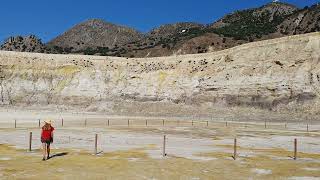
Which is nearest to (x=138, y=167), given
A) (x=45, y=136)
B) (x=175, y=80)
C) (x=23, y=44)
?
(x=45, y=136)

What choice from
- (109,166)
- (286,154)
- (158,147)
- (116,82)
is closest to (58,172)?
(109,166)

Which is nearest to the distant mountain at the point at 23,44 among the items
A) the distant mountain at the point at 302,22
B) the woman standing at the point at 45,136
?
the distant mountain at the point at 302,22

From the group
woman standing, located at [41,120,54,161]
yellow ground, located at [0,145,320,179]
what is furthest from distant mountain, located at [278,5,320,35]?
woman standing, located at [41,120,54,161]

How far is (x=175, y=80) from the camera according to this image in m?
90.3

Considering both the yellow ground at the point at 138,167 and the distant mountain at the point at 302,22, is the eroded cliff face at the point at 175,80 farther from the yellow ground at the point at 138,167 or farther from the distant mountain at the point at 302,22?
the distant mountain at the point at 302,22

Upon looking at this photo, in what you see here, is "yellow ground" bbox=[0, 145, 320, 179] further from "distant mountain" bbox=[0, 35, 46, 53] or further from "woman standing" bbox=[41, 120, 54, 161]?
"distant mountain" bbox=[0, 35, 46, 53]

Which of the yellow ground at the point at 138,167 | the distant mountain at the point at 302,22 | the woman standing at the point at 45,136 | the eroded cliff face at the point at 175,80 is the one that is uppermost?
the distant mountain at the point at 302,22

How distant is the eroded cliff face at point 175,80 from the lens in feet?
245

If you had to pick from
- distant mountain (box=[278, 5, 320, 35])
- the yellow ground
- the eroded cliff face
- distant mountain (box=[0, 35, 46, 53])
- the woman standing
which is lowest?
the yellow ground

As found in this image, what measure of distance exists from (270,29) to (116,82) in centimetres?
9496

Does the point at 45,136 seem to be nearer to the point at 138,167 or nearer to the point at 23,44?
the point at 138,167

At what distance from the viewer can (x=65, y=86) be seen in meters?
95.0

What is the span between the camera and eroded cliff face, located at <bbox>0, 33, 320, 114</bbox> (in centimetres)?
7481

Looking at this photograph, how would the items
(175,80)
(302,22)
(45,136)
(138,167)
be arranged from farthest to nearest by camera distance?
1. (302,22)
2. (175,80)
3. (45,136)
4. (138,167)
